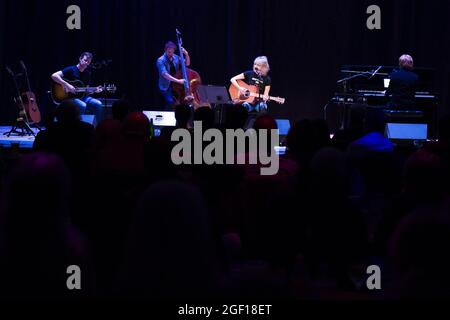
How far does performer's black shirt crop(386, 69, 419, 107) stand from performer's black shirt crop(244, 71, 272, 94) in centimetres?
196

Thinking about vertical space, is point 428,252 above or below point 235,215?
above

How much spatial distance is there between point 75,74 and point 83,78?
16 centimetres

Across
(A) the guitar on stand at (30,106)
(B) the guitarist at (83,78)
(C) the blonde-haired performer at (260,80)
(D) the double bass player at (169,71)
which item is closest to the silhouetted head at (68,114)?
(B) the guitarist at (83,78)

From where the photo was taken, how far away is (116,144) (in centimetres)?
433

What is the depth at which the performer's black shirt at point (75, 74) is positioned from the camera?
1023 centimetres

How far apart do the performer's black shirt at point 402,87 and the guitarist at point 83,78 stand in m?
4.30

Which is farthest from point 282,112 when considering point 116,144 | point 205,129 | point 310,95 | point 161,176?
point 161,176

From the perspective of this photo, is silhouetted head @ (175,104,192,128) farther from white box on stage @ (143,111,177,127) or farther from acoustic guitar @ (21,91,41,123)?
acoustic guitar @ (21,91,41,123)

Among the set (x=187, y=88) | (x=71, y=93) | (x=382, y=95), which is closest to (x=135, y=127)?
(x=187, y=88)

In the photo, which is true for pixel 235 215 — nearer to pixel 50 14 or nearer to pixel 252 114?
pixel 252 114

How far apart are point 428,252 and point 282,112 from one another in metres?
10.1

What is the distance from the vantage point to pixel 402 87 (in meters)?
9.68

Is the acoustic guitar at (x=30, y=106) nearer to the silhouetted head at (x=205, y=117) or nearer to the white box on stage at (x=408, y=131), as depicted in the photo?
the white box on stage at (x=408, y=131)

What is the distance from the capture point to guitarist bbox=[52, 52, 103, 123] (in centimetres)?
1007
